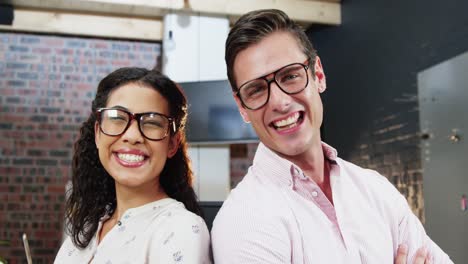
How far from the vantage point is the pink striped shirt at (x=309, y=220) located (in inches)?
43.6

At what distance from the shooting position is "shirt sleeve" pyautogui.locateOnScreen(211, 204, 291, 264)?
108cm

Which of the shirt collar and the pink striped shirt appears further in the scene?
the shirt collar

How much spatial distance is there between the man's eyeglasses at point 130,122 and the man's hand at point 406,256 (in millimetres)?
668

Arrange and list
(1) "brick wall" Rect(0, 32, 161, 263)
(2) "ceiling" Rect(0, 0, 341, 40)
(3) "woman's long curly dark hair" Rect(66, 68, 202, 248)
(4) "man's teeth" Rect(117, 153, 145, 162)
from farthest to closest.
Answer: (1) "brick wall" Rect(0, 32, 161, 263) < (2) "ceiling" Rect(0, 0, 341, 40) < (3) "woman's long curly dark hair" Rect(66, 68, 202, 248) < (4) "man's teeth" Rect(117, 153, 145, 162)

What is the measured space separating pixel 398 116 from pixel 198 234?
305 centimetres

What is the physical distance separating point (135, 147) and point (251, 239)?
407mm

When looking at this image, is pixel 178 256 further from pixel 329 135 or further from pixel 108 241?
pixel 329 135

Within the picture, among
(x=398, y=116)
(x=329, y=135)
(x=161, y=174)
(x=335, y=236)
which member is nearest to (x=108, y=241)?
(x=161, y=174)

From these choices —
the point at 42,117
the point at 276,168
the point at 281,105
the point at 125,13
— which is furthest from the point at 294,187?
the point at 42,117

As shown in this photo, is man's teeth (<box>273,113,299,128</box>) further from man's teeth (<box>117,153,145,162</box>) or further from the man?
man's teeth (<box>117,153,145,162</box>)

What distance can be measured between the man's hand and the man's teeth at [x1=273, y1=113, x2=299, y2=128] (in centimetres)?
41

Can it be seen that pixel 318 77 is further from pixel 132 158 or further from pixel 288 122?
pixel 132 158

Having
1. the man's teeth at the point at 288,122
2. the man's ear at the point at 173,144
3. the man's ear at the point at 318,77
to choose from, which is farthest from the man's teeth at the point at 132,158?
the man's ear at the point at 318,77

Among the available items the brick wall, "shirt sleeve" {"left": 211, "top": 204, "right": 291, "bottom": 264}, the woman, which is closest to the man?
"shirt sleeve" {"left": 211, "top": 204, "right": 291, "bottom": 264}
